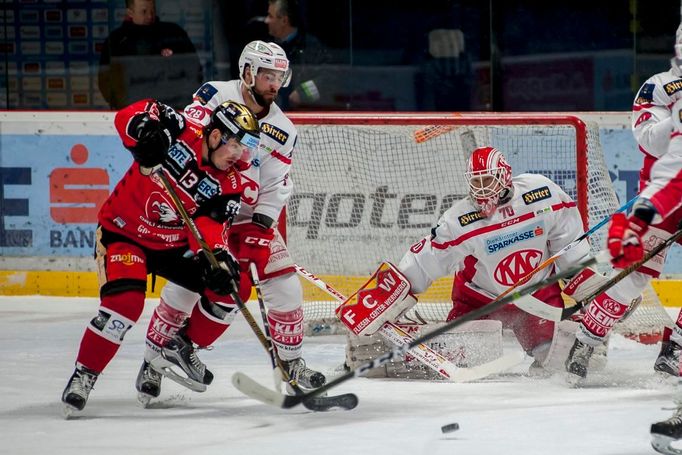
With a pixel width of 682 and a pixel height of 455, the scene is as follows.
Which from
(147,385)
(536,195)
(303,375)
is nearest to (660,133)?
(536,195)

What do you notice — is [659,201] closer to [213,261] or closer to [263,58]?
[213,261]

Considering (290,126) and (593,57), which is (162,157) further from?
(593,57)

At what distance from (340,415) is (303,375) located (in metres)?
0.47

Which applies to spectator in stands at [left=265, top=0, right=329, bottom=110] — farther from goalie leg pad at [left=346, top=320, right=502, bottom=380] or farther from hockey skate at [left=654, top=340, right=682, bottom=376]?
hockey skate at [left=654, top=340, right=682, bottom=376]

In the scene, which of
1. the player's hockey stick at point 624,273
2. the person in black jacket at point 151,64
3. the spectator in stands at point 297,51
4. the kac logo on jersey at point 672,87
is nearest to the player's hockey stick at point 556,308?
the player's hockey stick at point 624,273

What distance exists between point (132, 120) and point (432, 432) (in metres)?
1.21

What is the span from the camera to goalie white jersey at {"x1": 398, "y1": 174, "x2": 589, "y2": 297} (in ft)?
15.6

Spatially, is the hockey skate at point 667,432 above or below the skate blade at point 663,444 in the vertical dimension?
above

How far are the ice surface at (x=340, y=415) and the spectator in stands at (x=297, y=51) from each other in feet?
6.08

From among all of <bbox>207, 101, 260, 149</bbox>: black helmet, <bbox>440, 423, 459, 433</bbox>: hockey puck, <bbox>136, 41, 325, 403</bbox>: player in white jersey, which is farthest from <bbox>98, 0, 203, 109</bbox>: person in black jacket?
<bbox>440, 423, 459, 433</bbox>: hockey puck

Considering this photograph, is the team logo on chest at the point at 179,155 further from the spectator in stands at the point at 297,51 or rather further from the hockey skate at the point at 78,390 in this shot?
the spectator in stands at the point at 297,51

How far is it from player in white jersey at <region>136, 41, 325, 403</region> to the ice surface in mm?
188

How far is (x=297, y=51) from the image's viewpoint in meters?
6.79

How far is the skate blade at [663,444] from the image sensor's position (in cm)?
343
